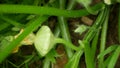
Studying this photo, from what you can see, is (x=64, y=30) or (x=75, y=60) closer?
(x=75, y=60)

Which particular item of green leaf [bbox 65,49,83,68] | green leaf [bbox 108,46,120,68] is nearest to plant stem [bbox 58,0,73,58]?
green leaf [bbox 65,49,83,68]

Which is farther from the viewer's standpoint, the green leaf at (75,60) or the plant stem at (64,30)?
the plant stem at (64,30)

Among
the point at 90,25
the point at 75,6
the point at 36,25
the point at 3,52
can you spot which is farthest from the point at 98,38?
the point at 3,52

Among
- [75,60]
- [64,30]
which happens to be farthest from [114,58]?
[64,30]

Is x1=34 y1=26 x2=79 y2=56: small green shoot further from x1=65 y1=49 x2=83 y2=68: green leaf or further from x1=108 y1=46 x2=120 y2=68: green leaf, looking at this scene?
x1=108 y1=46 x2=120 y2=68: green leaf

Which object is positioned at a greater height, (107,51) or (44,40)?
(44,40)

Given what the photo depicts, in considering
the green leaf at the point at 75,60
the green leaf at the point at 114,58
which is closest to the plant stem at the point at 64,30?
the green leaf at the point at 75,60

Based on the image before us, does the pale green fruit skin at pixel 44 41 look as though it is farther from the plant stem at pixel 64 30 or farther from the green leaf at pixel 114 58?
the green leaf at pixel 114 58

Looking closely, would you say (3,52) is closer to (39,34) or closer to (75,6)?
(39,34)

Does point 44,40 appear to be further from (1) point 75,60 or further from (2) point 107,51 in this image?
(2) point 107,51
